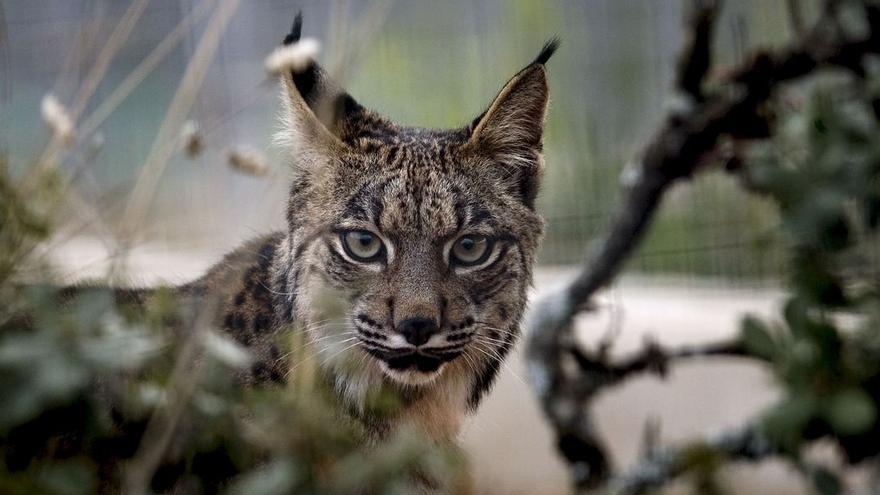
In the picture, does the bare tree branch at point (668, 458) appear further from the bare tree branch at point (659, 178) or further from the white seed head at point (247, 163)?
the white seed head at point (247, 163)

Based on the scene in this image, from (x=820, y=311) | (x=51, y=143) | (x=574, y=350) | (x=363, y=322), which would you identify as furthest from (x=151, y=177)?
(x=820, y=311)

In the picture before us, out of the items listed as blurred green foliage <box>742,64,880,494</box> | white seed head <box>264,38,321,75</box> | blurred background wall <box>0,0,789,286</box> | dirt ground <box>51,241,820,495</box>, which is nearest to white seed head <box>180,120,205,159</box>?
white seed head <box>264,38,321,75</box>

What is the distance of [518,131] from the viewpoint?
3.04 metres

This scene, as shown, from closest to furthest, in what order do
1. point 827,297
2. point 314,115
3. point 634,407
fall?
point 827,297 → point 314,115 → point 634,407

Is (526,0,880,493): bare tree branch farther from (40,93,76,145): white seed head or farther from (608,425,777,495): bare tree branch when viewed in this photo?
(40,93,76,145): white seed head

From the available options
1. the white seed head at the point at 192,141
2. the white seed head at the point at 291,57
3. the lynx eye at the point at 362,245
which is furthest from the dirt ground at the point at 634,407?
the white seed head at the point at 291,57

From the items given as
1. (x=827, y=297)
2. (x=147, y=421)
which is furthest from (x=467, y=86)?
(x=147, y=421)

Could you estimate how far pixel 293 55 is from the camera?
94.3 inches

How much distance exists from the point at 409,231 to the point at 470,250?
189 mm

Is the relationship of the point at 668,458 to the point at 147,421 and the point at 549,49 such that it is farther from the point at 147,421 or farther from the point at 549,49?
the point at 147,421

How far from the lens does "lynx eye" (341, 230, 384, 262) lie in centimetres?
299

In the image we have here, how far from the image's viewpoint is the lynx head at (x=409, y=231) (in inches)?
112

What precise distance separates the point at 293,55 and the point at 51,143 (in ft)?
2.66

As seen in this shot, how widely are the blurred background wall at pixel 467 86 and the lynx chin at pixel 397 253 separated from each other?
5.20ft
